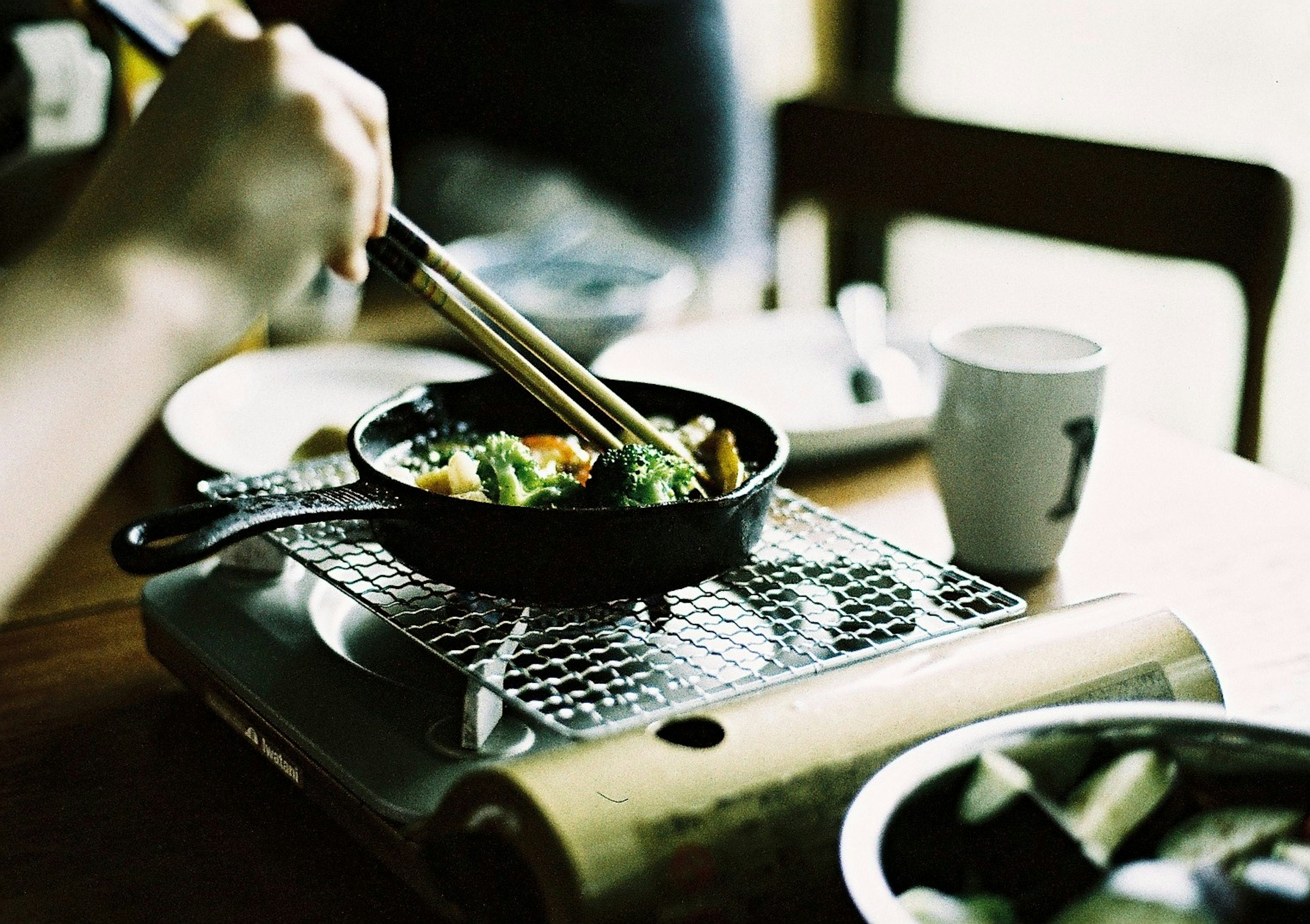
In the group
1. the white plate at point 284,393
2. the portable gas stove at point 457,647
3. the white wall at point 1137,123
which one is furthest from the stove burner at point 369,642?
the white wall at point 1137,123

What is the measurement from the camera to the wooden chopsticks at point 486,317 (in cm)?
96

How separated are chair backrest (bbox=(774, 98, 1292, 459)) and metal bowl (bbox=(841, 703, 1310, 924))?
145 cm

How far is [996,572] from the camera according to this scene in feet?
3.80

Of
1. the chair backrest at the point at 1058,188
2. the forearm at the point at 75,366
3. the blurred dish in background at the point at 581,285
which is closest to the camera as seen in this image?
the forearm at the point at 75,366

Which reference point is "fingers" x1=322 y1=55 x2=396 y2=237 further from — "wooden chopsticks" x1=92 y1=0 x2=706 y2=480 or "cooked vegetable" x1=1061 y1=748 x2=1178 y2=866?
"cooked vegetable" x1=1061 y1=748 x2=1178 y2=866

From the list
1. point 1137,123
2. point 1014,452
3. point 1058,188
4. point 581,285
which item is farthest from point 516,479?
point 1137,123

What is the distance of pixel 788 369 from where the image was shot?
1659 mm

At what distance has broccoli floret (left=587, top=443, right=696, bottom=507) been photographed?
0.87 m

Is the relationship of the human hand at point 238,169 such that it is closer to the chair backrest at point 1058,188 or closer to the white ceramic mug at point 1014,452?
the white ceramic mug at point 1014,452

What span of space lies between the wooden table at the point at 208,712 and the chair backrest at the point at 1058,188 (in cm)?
57

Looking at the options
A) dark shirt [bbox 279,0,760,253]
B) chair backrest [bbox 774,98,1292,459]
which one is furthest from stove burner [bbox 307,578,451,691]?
dark shirt [bbox 279,0,760,253]

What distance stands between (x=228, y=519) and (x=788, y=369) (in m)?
0.99

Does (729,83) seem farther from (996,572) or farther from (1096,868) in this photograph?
(1096,868)

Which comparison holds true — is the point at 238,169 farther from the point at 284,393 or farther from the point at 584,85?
the point at 584,85
